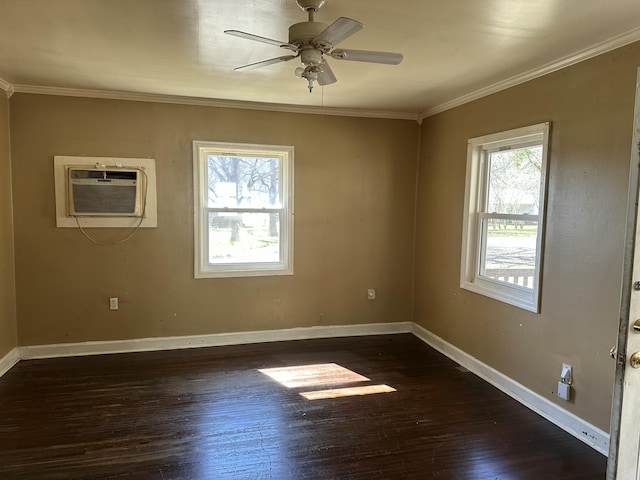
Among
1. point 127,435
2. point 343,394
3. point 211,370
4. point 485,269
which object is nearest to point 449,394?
point 343,394

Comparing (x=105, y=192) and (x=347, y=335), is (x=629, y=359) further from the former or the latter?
(x=105, y=192)

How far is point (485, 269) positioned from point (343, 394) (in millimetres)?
1654

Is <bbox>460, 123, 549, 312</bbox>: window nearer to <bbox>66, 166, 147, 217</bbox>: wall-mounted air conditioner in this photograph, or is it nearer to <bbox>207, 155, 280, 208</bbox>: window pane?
<bbox>207, 155, 280, 208</bbox>: window pane

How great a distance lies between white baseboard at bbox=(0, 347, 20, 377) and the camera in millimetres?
3492

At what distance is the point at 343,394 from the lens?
322cm

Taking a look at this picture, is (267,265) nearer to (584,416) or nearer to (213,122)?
(213,122)

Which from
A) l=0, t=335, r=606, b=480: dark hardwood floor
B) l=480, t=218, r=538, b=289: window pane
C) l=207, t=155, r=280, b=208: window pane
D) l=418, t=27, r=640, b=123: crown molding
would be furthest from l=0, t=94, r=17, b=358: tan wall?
l=480, t=218, r=538, b=289: window pane

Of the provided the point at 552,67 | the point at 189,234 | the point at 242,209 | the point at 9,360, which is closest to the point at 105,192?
the point at 189,234

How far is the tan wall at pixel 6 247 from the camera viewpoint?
352 cm

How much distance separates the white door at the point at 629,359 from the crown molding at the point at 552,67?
44.6 inches

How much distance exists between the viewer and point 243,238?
4359 millimetres

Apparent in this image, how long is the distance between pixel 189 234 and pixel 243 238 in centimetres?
55

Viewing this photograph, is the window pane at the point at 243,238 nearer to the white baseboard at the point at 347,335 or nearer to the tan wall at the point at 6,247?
the white baseboard at the point at 347,335

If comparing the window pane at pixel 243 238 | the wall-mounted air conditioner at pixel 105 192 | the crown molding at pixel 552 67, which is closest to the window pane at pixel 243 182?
the window pane at pixel 243 238
